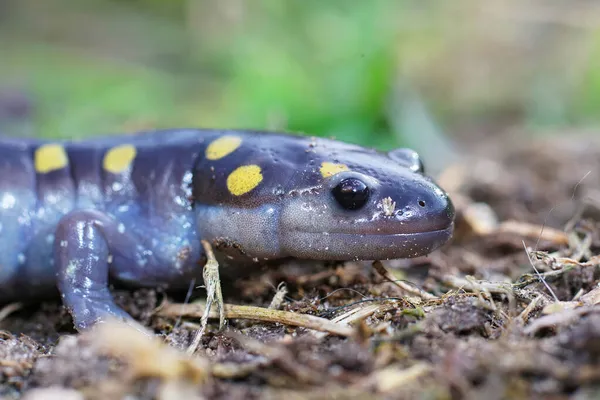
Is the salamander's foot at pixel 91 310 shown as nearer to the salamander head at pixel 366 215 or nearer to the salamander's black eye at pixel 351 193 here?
the salamander head at pixel 366 215

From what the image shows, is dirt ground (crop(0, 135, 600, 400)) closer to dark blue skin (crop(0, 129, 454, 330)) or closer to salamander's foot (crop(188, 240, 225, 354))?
salamander's foot (crop(188, 240, 225, 354))

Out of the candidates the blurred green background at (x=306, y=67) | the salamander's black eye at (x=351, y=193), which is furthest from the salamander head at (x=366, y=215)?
the blurred green background at (x=306, y=67)

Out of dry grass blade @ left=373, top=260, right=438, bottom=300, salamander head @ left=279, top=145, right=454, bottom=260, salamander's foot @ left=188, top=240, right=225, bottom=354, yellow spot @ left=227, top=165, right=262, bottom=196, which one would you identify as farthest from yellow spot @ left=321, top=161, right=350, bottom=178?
salamander's foot @ left=188, top=240, right=225, bottom=354

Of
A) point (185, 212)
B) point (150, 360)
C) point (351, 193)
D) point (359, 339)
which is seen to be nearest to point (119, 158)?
point (185, 212)

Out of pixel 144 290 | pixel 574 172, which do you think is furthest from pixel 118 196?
pixel 574 172

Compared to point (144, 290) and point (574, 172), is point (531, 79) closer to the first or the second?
point (574, 172)

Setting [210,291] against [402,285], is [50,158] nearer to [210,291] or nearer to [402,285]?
[210,291]
